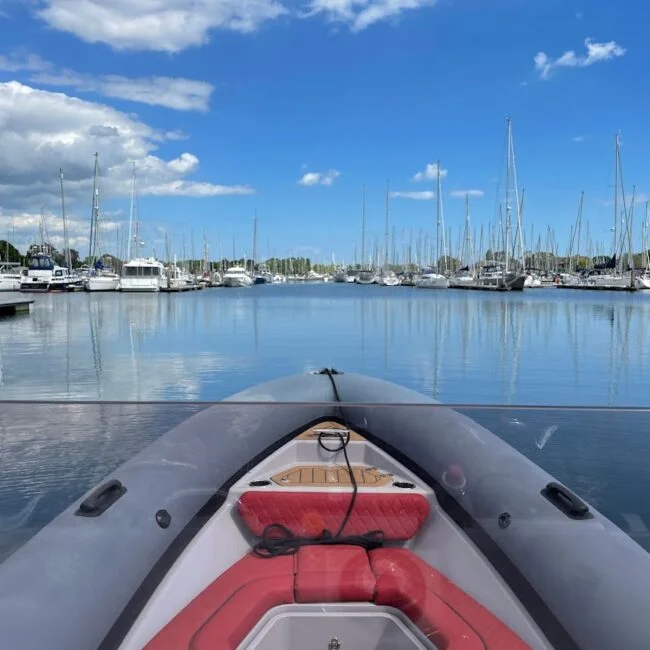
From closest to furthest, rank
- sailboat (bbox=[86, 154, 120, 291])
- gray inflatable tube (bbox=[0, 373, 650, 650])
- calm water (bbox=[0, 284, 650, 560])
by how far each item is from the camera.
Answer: gray inflatable tube (bbox=[0, 373, 650, 650]) < calm water (bbox=[0, 284, 650, 560]) < sailboat (bbox=[86, 154, 120, 291])

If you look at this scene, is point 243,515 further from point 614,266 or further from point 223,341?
point 614,266

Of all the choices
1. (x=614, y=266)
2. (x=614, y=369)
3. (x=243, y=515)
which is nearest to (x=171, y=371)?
(x=614, y=369)

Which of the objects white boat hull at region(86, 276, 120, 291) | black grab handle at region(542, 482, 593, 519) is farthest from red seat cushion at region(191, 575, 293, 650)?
white boat hull at region(86, 276, 120, 291)

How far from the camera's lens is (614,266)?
55.0 meters

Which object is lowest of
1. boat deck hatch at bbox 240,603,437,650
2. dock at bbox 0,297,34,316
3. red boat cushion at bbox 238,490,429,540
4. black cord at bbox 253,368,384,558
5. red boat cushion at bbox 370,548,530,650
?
dock at bbox 0,297,34,316

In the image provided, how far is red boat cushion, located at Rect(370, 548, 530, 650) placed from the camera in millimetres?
1955

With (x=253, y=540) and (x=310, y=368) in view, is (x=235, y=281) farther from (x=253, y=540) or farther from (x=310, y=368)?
(x=253, y=540)

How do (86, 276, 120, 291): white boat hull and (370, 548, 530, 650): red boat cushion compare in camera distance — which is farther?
(86, 276, 120, 291): white boat hull

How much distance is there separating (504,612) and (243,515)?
1001mm

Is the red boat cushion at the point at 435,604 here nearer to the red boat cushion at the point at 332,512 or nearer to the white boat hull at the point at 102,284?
the red boat cushion at the point at 332,512

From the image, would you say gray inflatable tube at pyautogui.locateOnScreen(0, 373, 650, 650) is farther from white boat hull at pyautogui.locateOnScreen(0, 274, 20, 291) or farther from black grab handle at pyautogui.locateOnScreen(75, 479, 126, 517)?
white boat hull at pyautogui.locateOnScreen(0, 274, 20, 291)

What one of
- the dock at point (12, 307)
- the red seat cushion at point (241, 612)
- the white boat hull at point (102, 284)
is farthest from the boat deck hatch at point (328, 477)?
the white boat hull at point (102, 284)

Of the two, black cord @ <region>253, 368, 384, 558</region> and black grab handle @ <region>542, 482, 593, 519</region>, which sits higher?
black grab handle @ <region>542, 482, 593, 519</region>

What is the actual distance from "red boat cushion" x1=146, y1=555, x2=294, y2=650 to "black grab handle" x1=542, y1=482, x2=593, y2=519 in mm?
909
